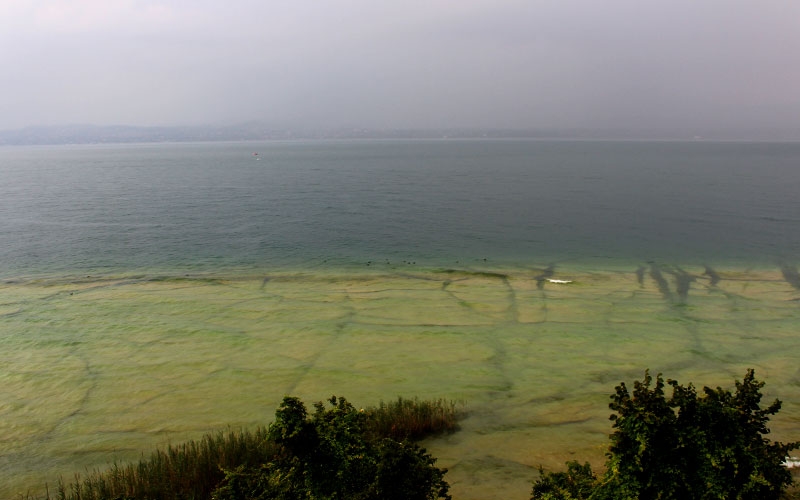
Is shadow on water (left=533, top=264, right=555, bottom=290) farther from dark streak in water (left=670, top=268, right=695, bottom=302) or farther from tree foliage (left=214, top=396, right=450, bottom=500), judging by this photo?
tree foliage (left=214, top=396, right=450, bottom=500)

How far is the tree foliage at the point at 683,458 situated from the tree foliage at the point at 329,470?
5.25ft

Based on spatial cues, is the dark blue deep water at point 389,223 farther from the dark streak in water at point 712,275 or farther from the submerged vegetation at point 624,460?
the submerged vegetation at point 624,460

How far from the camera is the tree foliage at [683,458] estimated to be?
18.6ft

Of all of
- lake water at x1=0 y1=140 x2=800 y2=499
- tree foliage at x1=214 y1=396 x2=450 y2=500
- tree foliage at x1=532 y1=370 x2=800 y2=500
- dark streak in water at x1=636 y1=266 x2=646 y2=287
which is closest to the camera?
tree foliage at x1=532 y1=370 x2=800 y2=500

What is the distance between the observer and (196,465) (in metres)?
8.46

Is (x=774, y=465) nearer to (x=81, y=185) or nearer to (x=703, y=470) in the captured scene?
(x=703, y=470)

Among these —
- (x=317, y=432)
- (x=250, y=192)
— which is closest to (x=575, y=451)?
(x=317, y=432)

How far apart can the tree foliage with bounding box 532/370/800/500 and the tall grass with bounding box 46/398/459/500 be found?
11.2 ft

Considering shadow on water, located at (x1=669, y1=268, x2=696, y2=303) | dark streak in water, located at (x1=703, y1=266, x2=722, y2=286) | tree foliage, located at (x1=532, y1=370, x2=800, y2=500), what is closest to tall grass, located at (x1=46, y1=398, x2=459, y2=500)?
tree foliage, located at (x1=532, y1=370, x2=800, y2=500)

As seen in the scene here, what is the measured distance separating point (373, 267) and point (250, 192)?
39047 millimetres

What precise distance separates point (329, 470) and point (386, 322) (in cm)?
1198

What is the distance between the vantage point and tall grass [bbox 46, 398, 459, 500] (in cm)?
795

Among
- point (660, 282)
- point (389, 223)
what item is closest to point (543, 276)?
point (660, 282)

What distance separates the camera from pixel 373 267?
26953 mm
